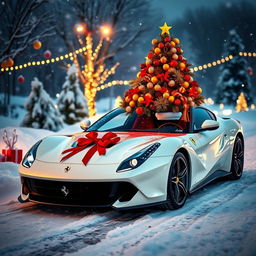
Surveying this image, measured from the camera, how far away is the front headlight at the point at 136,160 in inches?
184

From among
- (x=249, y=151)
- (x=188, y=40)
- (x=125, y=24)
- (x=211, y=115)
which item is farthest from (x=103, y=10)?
(x=188, y=40)

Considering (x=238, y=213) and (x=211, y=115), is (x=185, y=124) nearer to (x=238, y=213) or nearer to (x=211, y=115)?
(x=211, y=115)

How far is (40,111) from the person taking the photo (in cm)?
1977

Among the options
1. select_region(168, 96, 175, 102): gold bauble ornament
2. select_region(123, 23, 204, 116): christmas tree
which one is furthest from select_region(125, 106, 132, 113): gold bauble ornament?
select_region(168, 96, 175, 102): gold bauble ornament

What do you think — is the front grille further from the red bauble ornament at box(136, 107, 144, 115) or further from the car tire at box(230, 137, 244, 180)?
the car tire at box(230, 137, 244, 180)

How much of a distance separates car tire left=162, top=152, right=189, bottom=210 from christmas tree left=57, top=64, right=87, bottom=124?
16356 mm

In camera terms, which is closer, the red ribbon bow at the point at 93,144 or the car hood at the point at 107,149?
the car hood at the point at 107,149

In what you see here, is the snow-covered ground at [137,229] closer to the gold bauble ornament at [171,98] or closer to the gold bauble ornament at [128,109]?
the gold bauble ornament at [171,98]

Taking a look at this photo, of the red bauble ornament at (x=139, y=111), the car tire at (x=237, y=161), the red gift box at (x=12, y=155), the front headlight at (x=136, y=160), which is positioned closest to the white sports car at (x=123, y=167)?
the front headlight at (x=136, y=160)

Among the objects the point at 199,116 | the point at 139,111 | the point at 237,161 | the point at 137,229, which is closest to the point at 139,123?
the point at 139,111

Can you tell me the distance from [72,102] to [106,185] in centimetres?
1705

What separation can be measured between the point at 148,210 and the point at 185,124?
1.51 m

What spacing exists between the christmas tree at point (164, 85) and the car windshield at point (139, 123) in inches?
5.7

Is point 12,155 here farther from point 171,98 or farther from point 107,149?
point 107,149
